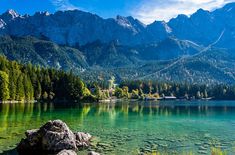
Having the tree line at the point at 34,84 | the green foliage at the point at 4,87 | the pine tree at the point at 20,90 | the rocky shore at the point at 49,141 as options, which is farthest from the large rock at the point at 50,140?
the pine tree at the point at 20,90

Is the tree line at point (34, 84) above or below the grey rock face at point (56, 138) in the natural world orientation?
above

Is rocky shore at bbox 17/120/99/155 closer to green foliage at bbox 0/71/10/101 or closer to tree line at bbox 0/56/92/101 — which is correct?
green foliage at bbox 0/71/10/101

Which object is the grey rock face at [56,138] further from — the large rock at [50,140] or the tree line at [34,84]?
the tree line at [34,84]

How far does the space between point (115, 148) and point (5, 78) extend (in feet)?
366

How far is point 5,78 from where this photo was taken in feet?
477

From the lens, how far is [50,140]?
40.4 meters

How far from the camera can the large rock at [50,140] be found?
40.3m

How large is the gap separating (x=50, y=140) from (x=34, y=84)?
13525 centimetres

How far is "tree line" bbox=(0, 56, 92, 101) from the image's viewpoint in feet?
491

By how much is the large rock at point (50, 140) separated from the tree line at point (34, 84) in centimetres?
10627

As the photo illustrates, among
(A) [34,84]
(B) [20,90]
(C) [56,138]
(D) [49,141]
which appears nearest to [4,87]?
(B) [20,90]

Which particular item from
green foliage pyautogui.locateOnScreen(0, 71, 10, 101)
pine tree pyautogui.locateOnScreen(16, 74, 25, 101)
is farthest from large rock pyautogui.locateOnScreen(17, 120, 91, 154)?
pine tree pyautogui.locateOnScreen(16, 74, 25, 101)

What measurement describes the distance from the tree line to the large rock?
106 meters

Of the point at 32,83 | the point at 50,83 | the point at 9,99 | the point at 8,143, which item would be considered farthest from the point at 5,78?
the point at 8,143
